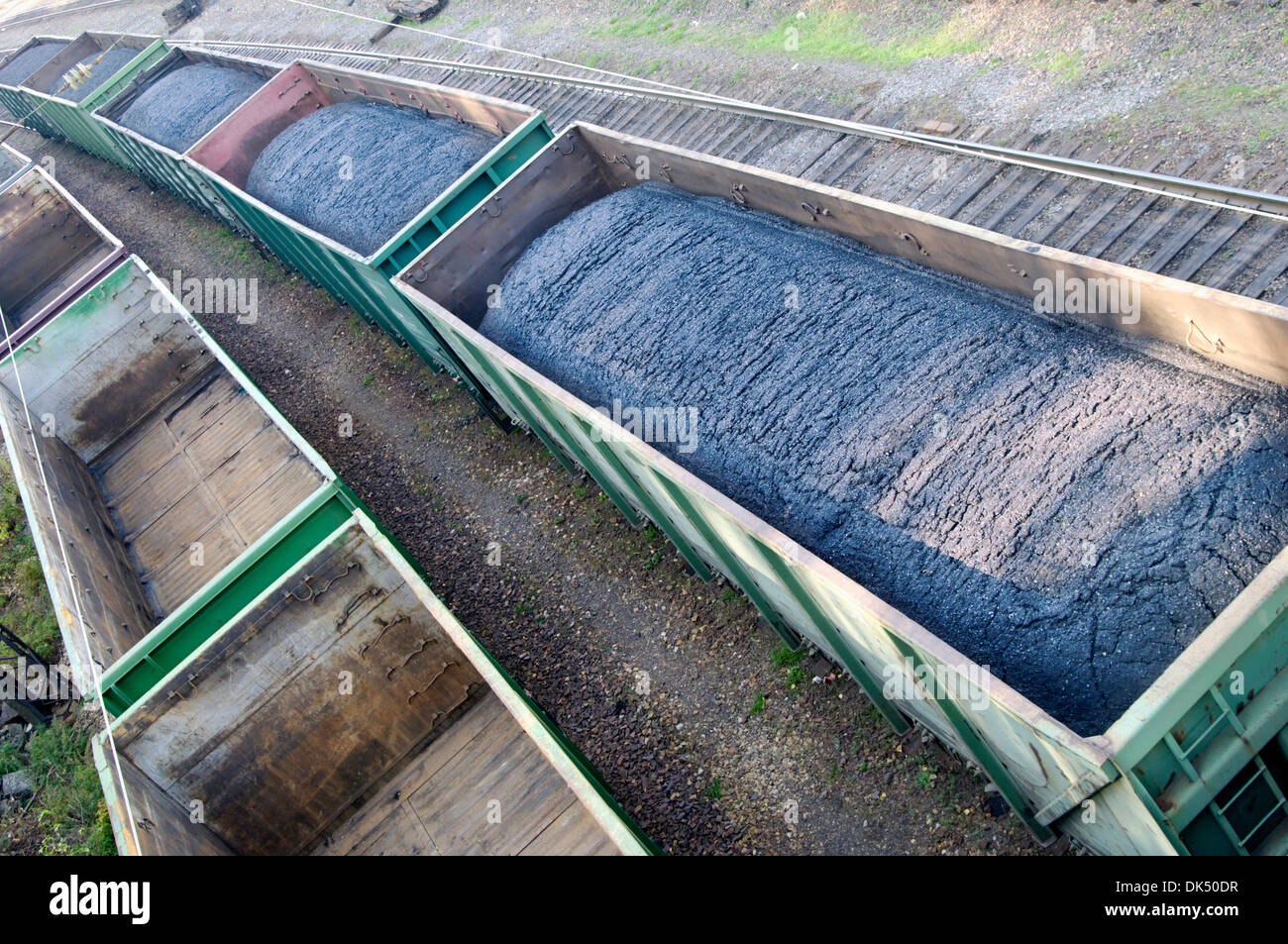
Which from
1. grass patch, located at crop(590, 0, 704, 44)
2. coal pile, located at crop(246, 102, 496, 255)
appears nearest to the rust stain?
coal pile, located at crop(246, 102, 496, 255)

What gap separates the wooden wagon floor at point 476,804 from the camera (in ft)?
19.8

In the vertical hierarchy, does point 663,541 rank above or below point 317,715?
below

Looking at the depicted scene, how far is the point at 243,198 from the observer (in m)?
11.4

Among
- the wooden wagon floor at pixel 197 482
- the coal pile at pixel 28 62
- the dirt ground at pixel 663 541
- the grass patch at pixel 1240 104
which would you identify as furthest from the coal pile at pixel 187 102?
the grass patch at pixel 1240 104

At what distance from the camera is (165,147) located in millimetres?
15695

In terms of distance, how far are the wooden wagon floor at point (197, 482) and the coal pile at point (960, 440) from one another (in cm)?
331

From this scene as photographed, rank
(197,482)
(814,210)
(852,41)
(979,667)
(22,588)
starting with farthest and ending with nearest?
(852,41)
(22,588)
(197,482)
(814,210)
(979,667)
